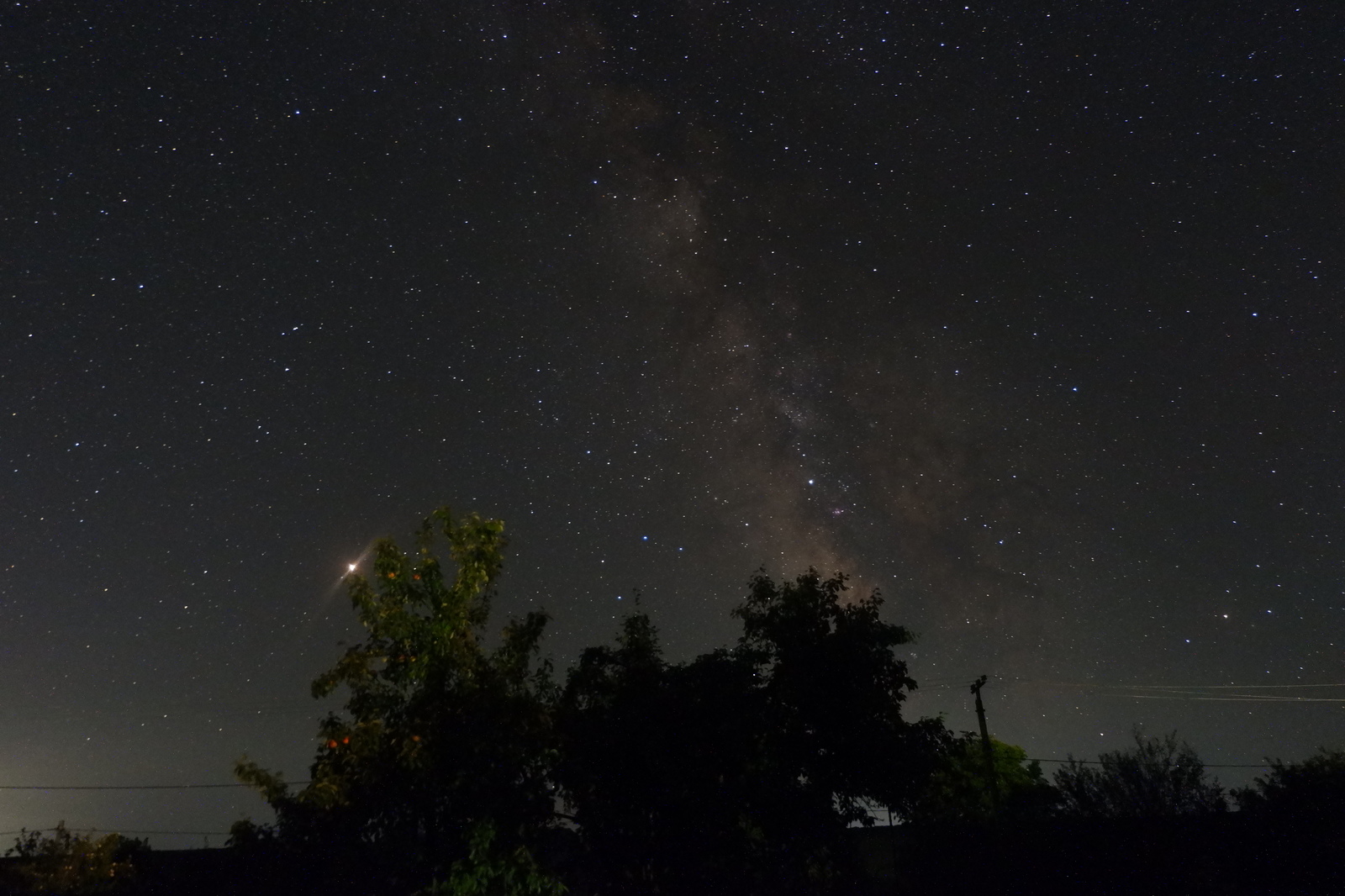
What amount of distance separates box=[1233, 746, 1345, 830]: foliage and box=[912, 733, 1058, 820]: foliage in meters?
6.34

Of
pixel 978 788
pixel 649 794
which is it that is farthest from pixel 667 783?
pixel 978 788

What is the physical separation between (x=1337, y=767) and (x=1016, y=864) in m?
14.9

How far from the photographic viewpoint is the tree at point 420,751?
1703cm

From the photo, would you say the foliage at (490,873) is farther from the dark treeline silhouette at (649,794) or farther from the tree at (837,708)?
the tree at (837,708)

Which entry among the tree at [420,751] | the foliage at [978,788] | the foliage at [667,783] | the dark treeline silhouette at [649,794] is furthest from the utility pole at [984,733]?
the tree at [420,751]

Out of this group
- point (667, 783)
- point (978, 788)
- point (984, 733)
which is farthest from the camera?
point (978, 788)

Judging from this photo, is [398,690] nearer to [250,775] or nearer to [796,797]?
[250,775]

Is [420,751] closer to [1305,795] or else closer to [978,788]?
[1305,795]

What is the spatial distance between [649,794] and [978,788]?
31.0 meters

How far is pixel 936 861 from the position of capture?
963 inches

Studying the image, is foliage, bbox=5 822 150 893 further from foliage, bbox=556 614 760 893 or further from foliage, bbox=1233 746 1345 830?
foliage, bbox=1233 746 1345 830

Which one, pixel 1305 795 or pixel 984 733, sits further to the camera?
pixel 984 733

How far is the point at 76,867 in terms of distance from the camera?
76.2ft

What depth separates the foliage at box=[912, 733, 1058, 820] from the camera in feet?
79.8
